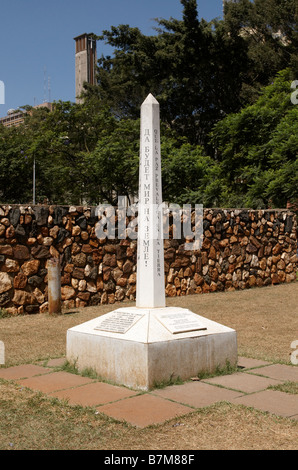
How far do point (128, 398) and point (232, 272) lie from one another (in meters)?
8.38

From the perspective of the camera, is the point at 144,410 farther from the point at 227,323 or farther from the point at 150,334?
the point at 227,323

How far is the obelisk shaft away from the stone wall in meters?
4.10

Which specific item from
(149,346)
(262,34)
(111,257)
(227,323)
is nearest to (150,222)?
(149,346)

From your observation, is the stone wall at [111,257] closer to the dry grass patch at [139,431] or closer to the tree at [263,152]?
the tree at [263,152]

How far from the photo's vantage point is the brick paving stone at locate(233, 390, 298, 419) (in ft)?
12.5

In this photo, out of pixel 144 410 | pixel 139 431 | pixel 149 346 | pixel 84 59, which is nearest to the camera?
pixel 139 431

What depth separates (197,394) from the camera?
4234mm

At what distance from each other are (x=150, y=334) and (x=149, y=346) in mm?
159

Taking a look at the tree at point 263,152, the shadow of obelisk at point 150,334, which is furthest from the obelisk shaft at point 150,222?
the tree at point 263,152

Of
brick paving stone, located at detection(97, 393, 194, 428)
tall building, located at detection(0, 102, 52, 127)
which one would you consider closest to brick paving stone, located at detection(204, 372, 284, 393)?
brick paving stone, located at detection(97, 393, 194, 428)

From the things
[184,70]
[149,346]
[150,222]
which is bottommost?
[149,346]

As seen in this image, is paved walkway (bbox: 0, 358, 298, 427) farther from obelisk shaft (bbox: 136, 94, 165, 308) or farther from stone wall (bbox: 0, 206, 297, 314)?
stone wall (bbox: 0, 206, 297, 314)

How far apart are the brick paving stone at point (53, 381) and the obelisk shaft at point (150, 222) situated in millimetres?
932

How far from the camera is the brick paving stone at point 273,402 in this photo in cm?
382
